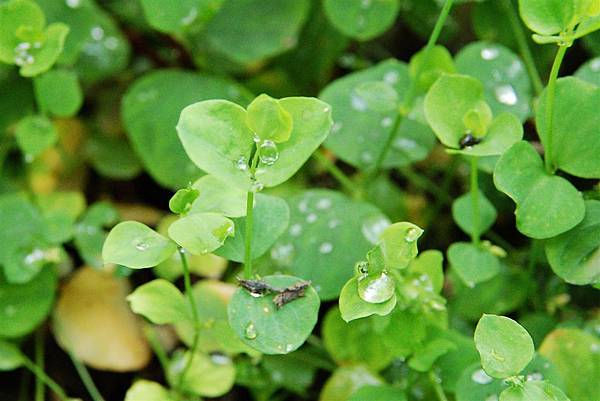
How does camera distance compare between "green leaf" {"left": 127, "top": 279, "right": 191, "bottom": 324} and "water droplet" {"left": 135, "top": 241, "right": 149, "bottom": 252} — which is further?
"green leaf" {"left": 127, "top": 279, "right": 191, "bottom": 324}

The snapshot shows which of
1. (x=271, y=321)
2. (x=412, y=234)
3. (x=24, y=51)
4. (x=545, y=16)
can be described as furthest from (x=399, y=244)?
(x=24, y=51)

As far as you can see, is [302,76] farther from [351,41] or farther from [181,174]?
[181,174]

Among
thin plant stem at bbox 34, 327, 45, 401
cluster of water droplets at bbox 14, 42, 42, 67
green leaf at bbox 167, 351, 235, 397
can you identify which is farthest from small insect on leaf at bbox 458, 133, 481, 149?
thin plant stem at bbox 34, 327, 45, 401

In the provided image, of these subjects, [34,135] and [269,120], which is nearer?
[269,120]

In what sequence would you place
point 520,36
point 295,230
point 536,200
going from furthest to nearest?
point 520,36 → point 295,230 → point 536,200

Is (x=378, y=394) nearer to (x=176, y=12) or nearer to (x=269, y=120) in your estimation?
(x=269, y=120)

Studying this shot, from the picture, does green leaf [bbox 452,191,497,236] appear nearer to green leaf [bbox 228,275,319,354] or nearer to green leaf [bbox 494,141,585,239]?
→ green leaf [bbox 494,141,585,239]

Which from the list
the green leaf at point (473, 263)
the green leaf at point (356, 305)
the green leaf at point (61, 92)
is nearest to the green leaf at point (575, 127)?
the green leaf at point (473, 263)
